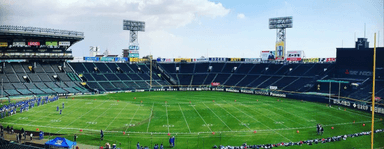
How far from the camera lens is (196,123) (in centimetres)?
3775

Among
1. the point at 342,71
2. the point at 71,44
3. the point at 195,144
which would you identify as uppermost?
the point at 71,44

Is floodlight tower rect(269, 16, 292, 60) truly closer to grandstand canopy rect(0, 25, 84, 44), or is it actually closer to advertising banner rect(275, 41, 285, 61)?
advertising banner rect(275, 41, 285, 61)

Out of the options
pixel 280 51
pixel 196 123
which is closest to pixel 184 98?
pixel 196 123

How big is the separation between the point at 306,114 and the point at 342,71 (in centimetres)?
2551

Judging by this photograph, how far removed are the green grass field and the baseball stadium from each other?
116 mm

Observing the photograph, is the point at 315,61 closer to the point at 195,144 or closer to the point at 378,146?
the point at 378,146

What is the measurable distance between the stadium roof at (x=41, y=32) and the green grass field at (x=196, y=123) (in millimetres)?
26143

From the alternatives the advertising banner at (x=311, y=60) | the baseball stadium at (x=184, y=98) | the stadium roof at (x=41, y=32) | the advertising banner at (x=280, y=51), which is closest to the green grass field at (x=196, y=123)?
the baseball stadium at (x=184, y=98)

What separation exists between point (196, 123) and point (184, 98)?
2735cm

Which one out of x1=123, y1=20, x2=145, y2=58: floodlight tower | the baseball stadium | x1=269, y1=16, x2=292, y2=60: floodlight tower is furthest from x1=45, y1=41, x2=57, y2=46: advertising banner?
x1=269, y1=16, x2=292, y2=60: floodlight tower

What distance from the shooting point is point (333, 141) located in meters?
29.8

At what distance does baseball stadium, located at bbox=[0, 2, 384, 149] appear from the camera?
3041cm

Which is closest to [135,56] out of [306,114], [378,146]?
[306,114]

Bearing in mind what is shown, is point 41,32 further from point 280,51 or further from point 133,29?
point 280,51
